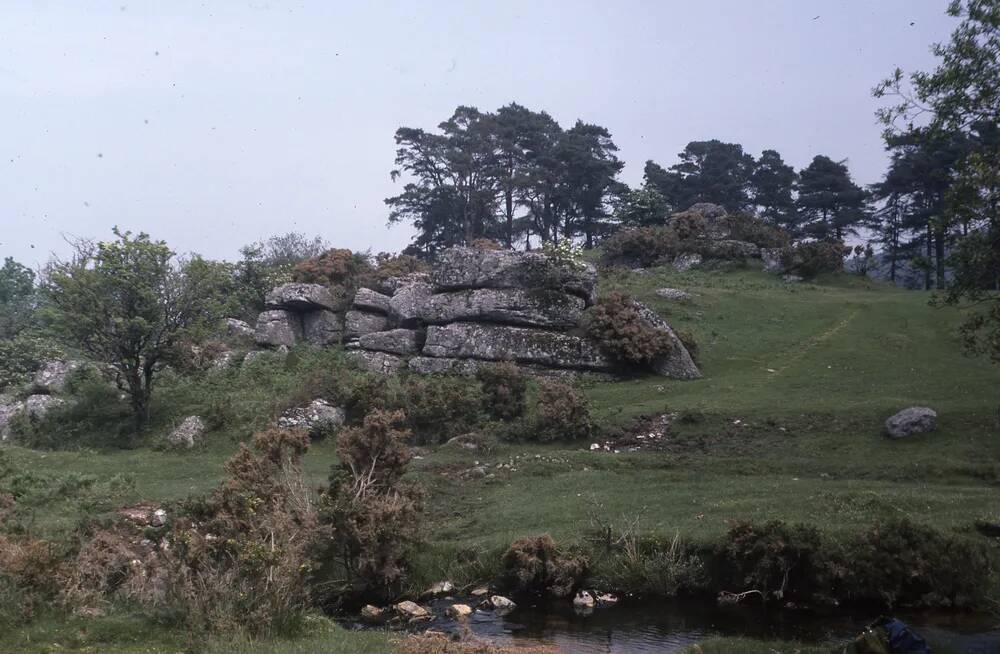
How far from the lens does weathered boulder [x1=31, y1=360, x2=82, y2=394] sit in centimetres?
3919

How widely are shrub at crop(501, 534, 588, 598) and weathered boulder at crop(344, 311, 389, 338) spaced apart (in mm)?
30902

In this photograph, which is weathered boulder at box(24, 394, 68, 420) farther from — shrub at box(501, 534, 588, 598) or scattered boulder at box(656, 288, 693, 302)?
scattered boulder at box(656, 288, 693, 302)

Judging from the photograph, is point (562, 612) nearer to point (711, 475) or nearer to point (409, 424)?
point (711, 475)

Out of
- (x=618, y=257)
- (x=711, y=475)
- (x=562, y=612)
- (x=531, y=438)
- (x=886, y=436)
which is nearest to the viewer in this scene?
(x=562, y=612)

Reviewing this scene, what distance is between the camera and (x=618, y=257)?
6812 centimetres

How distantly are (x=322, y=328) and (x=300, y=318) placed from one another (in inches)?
77.5

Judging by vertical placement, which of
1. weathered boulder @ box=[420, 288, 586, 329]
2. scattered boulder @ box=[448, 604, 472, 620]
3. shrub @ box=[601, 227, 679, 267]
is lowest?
scattered boulder @ box=[448, 604, 472, 620]

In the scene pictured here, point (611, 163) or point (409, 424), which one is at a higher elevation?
point (611, 163)

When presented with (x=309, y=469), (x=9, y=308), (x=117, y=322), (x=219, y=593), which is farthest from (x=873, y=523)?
(x=9, y=308)

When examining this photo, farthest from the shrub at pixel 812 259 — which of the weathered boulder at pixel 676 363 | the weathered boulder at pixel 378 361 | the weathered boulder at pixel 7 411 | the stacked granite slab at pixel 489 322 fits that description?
the weathered boulder at pixel 7 411

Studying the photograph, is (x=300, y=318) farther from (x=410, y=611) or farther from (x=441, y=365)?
(x=410, y=611)

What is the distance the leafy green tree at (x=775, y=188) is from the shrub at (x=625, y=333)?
170 ft

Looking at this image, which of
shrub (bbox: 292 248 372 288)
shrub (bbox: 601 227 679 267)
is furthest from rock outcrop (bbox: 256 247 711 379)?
shrub (bbox: 601 227 679 267)

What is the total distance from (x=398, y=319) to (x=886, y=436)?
28031mm
